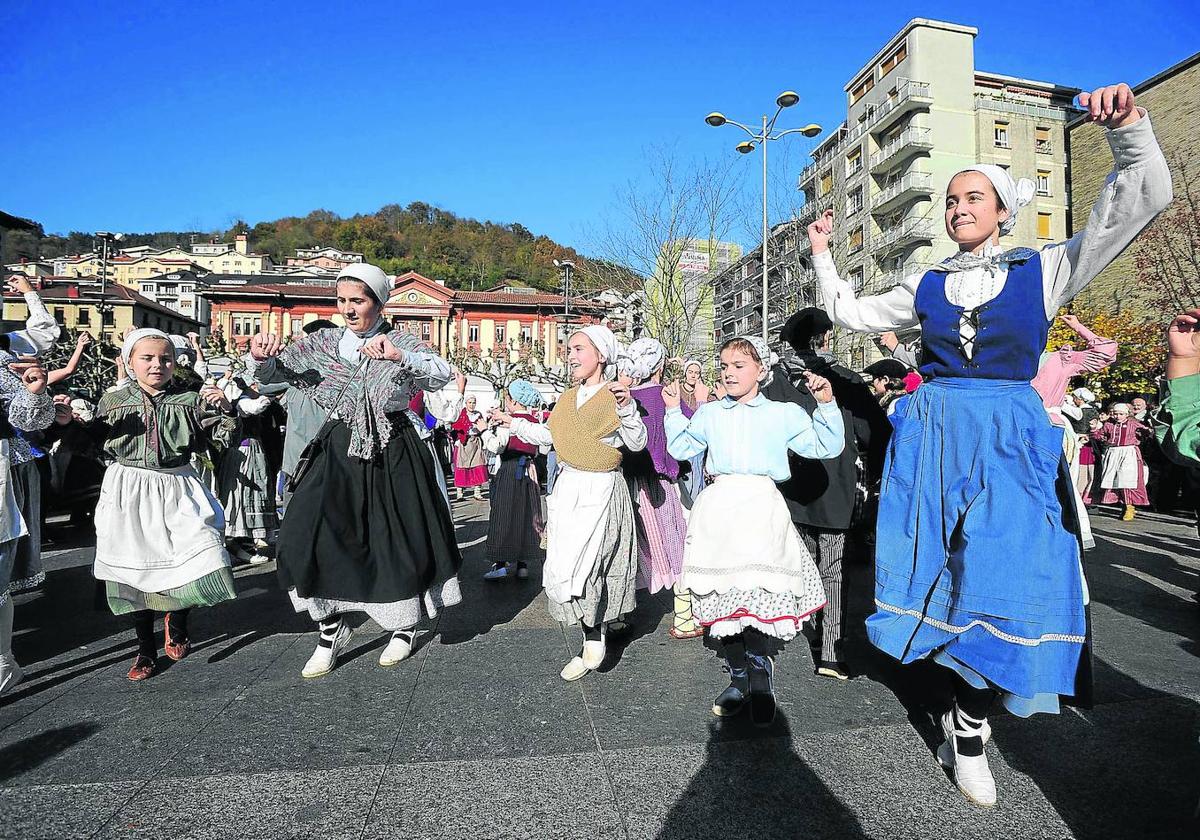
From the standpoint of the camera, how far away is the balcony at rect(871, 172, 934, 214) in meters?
32.5

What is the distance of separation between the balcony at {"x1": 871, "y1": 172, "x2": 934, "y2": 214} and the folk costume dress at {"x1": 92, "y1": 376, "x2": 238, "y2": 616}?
3385cm

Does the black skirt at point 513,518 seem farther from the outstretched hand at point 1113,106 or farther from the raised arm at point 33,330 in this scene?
the outstretched hand at point 1113,106

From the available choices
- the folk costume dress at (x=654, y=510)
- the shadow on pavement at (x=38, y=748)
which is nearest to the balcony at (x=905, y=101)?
the folk costume dress at (x=654, y=510)

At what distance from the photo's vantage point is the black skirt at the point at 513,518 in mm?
6520

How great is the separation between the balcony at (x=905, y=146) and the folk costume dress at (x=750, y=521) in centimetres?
3489

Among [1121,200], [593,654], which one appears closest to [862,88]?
[1121,200]

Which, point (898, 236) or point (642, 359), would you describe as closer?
point (642, 359)

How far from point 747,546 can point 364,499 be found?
2204 millimetres

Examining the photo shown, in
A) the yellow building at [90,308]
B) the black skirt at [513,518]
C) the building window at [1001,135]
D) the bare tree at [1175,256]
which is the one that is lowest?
the black skirt at [513,518]

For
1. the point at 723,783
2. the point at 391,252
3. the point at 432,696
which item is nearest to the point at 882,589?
the point at 723,783

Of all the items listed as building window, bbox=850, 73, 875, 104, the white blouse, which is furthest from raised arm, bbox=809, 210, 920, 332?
building window, bbox=850, 73, 875, 104

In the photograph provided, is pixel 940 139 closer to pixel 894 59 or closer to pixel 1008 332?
pixel 894 59

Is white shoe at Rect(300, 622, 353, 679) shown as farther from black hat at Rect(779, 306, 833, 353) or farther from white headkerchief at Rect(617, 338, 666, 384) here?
black hat at Rect(779, 306, 833, 353)

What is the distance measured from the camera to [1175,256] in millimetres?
17250
